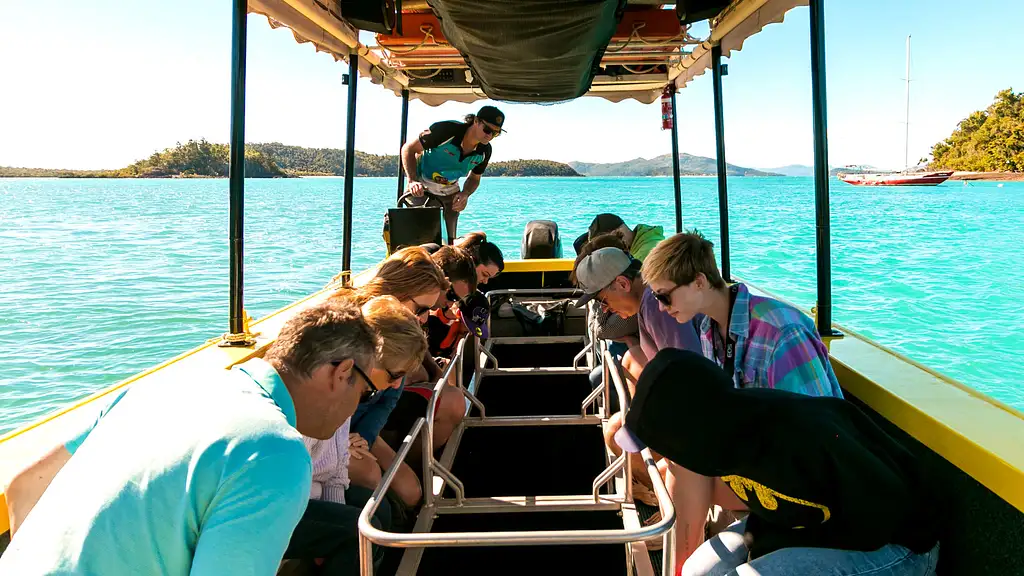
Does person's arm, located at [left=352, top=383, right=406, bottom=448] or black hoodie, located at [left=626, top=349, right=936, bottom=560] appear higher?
black hoodie, located at [left=626, top=349, right=936, bottom=560]

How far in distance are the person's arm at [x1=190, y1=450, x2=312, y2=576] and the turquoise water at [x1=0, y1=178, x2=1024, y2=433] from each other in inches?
387

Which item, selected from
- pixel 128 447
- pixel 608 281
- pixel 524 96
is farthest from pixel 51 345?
pixel 128 447

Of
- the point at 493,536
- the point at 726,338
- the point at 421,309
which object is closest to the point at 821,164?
the point at 726,338

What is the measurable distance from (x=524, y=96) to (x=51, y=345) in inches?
451

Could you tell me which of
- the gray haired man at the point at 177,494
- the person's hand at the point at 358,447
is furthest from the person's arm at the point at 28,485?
the person's hand at the point at 358,447

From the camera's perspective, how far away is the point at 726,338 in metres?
2.11

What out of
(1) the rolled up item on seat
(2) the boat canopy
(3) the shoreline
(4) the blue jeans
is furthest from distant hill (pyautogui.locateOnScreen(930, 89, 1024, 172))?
(4) the blue jeans

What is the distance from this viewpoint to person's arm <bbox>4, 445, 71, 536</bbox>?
4.84ft

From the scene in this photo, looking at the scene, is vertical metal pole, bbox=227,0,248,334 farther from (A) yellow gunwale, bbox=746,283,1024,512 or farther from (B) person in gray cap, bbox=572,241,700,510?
(A) yellow gunwale, bbox=746,283,1024,512

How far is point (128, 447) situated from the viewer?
40.2 inches

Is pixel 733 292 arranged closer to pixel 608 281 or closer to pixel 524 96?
pixel 608 281

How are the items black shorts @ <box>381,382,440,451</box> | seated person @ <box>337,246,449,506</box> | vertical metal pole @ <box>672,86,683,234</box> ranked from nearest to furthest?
1. seated person @ <box>337,246,449,506</box>
2. black shorts @ <box>381,382,440,451</box>
3. vertical metal pole @ <box>672,86,683,234</box>

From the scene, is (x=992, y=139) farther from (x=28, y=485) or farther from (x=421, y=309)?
(x=28, y=485)

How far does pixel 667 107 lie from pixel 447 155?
193 centimetres
